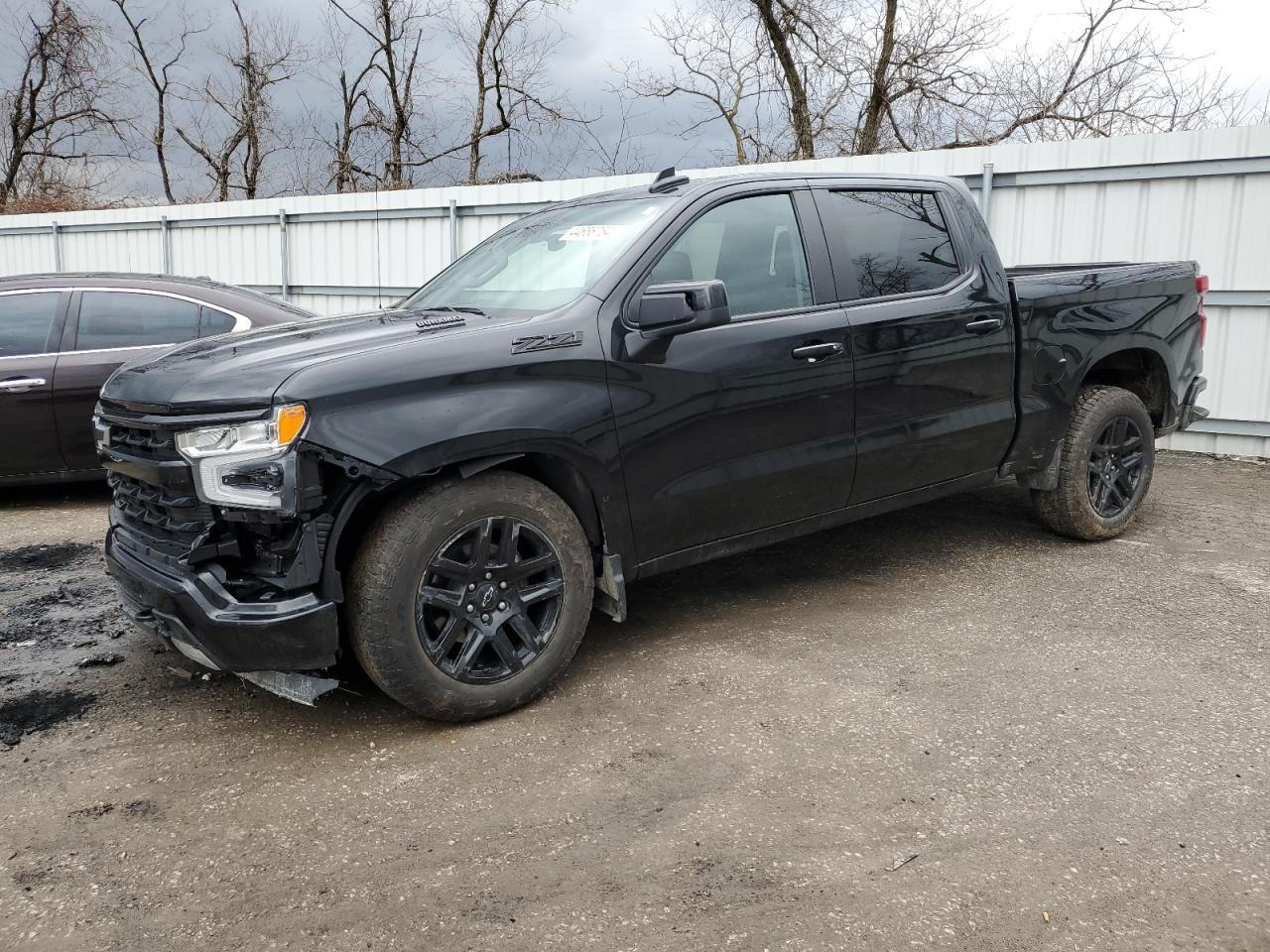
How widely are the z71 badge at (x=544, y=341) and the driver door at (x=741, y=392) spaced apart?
174 mm

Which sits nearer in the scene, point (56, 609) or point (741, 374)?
point (741, 374)

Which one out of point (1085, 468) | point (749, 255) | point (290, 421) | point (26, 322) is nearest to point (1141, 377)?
point (1085, 468)

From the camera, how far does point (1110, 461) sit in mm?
5633

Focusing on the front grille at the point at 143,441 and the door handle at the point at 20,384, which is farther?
the door handle at the point at 20,384

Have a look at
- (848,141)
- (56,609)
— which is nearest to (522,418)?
(56,609)

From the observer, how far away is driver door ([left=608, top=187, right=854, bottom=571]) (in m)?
3.82

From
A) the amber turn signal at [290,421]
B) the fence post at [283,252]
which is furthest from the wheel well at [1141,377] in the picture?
Result: the fence post at [283,252]

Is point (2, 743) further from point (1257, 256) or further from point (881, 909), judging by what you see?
point (1257, 256)

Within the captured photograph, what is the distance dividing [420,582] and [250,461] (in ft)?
2.10

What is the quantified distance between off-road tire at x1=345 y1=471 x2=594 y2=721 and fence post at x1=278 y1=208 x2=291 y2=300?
11.7 m

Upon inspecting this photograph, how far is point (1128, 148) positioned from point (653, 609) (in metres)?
6.25

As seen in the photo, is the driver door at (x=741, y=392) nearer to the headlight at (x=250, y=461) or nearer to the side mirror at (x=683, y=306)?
the side mirror at (x=683, y=306)

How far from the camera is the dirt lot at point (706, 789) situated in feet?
8.20

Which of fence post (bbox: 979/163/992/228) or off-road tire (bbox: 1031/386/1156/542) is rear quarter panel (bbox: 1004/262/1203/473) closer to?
off-road tire (bbox: 1031/386/1156/542)
